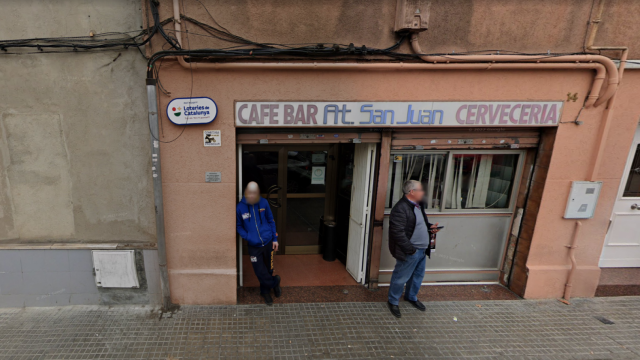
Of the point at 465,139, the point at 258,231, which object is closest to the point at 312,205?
the point at 258,231

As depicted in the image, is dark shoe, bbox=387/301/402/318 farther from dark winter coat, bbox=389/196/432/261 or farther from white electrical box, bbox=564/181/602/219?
white electrical box, bbox=564/181/602/219

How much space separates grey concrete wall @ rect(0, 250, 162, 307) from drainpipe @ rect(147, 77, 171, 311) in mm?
153

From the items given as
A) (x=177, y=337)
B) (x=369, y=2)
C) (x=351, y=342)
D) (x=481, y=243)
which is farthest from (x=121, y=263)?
(x=481, y=243)

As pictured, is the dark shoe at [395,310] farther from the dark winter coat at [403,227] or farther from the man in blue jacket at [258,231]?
the man in blue jacket at [258,231]

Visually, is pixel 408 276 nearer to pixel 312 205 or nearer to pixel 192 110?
pixel 312 205

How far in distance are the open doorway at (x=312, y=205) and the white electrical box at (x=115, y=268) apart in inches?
→ 56.3

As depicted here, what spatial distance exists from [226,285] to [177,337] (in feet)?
2.71

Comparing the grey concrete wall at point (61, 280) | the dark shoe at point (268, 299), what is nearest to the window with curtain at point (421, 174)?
the dark shoe at point (268, 299)

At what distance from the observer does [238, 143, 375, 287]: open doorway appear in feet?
16.3

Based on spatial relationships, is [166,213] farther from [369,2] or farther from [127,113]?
[369,2]

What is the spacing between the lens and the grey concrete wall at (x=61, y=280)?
13.7 feet

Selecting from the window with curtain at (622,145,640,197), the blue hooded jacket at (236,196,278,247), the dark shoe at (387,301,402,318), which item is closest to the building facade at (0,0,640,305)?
the blue hooded jacket at (236,196,278,247)

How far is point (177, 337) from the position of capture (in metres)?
3.78

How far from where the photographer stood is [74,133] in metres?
3.97
